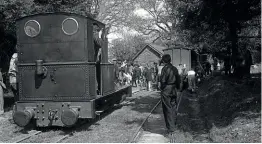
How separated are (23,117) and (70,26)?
2.73 m

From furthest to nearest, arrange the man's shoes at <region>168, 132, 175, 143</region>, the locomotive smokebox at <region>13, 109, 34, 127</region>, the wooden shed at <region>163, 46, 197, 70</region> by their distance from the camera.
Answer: the wooden shed at <region>163, 46, 197, 70</region> < the locomotive smokebox at <region>13, 109, 34, 127</region> < the man's shoes at <region>168, 132, 175, 143</region>

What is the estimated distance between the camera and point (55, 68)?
8922mm

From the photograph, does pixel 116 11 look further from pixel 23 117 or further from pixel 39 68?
pixel 23 117

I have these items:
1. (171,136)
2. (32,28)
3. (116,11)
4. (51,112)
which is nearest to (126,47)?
(116,11)

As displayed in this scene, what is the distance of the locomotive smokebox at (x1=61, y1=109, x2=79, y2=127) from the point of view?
835 centimetres

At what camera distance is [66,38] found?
29.5 ft

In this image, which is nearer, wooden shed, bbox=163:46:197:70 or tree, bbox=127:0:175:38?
wooden shed, bbox=163:46:197:70

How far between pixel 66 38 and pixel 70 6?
7.12 metres

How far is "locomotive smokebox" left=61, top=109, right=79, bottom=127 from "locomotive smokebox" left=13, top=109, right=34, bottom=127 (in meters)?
0.91

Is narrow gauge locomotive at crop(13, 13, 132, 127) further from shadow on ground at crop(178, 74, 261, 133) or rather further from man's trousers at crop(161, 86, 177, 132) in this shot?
shadow on ground at crop(178, 74, 261, 133)

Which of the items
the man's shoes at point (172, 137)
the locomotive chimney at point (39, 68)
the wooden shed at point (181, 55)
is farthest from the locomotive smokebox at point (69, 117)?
the wooden shed at point (181, 55)

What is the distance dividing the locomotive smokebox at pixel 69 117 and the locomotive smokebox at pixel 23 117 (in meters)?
0.91

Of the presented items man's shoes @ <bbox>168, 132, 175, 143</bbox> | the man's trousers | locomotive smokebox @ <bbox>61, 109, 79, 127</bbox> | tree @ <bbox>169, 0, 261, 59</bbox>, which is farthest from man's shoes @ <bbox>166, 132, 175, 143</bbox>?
tree @ <bbox>169, 0, 261, 59</bbox>

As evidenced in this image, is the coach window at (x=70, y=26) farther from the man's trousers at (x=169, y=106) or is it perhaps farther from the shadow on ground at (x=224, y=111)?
the shadow on ground at (x=224, y=111)
